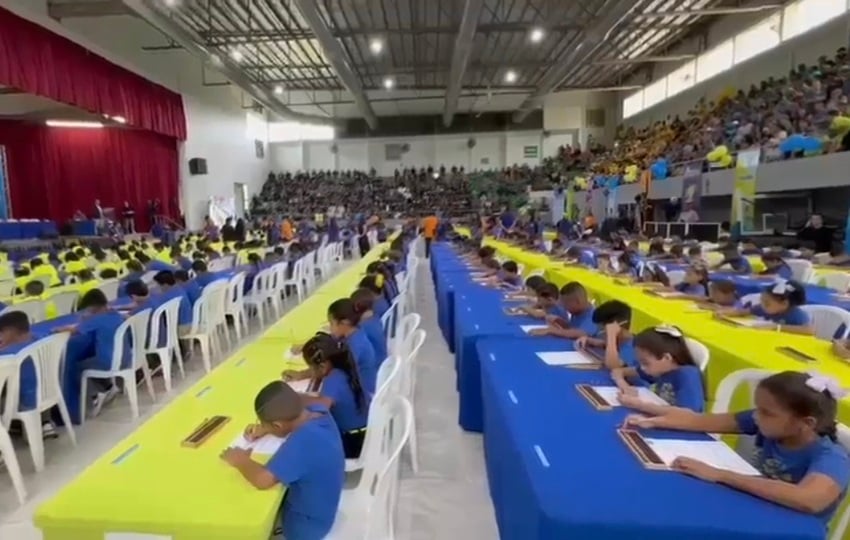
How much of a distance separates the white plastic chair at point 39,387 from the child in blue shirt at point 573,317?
3097 mm

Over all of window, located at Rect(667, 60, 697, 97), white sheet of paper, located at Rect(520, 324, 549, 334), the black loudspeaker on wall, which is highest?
window, located at Rect(667, 60, 697, 97)

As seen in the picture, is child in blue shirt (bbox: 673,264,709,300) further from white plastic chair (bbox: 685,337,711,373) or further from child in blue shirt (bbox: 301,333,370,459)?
child in blue shirt (bbox: 301,333,370,459)

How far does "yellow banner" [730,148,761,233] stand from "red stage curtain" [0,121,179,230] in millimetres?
16440

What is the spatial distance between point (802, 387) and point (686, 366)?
2.99 feet

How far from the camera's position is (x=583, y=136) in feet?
96.8

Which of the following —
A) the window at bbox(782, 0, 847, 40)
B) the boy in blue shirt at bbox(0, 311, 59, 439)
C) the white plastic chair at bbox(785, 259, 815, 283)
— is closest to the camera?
the boy in blue shirt at bbox(0, 311, 59, 439)

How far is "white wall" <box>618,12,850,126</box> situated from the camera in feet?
44.3

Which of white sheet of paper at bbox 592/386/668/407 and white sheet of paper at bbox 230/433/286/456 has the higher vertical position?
white sheet of paper at bbox 230/433/286/456

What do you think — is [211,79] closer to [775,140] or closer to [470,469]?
[775,140]

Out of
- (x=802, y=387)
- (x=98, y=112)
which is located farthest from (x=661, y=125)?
(x=802, y=387)

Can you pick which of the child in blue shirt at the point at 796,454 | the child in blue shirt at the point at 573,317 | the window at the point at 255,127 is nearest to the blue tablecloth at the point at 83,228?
the window at the point at 255,127

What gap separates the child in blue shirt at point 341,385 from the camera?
2.81 metres

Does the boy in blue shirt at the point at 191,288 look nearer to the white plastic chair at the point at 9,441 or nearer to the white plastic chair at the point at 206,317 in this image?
the white plastic chair at the point at 206,317

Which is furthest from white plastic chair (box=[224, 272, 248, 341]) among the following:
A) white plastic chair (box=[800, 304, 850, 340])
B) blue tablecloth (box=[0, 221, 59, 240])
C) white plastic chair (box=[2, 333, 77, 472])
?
blue tablecloth (box=[0, 221, 59, 240])
